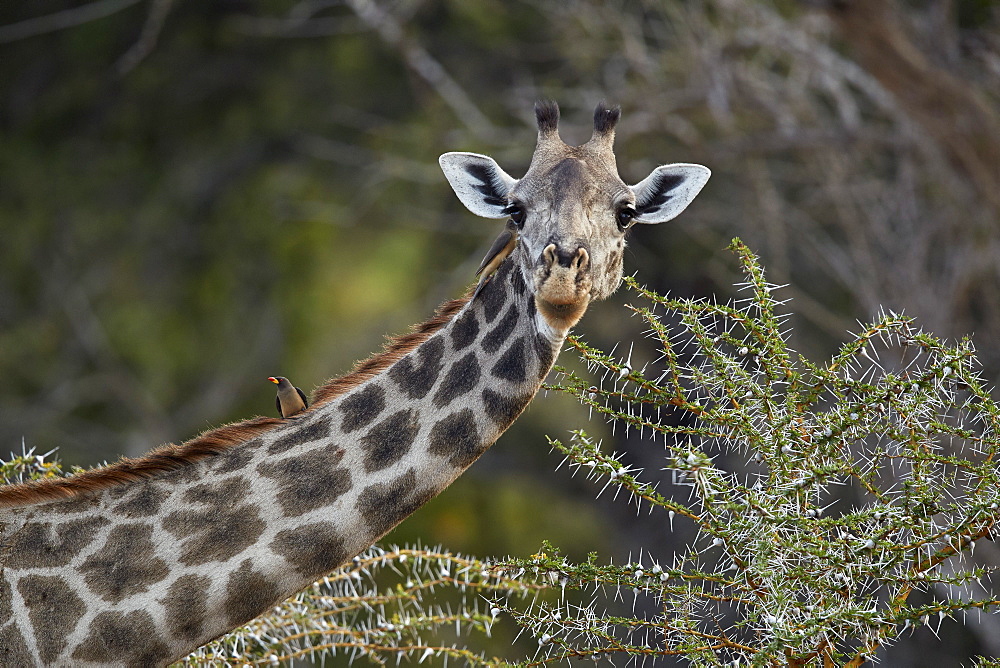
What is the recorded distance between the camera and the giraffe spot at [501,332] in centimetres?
369

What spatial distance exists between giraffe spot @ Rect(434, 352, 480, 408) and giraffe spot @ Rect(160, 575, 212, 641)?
3.08ft

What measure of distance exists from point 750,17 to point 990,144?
2.83 metres

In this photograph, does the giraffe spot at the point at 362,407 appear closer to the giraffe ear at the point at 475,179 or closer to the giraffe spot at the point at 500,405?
the giraffe spot at the point at 500,405

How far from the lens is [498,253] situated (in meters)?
3.86

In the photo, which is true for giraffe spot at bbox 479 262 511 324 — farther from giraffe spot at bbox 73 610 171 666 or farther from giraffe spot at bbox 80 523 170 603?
giraffe spot at bbox 73 610 171 666

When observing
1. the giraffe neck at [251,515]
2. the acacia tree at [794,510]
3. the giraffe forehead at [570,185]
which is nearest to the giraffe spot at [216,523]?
the giraffe neck at [251,515]

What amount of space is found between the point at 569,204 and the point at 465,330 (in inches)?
22.5

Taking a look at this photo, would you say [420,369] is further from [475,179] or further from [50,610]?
[50,610]

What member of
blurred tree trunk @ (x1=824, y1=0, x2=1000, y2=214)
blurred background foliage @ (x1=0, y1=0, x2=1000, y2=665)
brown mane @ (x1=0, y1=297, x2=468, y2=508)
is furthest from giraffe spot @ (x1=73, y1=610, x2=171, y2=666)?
blurred background foliage @ (x1=0, y1=0, x2=1000, y2=665)

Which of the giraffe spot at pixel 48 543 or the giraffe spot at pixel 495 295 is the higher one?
the giraffe spot at pixel 495 295

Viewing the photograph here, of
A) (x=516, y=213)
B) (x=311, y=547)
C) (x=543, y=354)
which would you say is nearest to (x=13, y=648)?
(x=311, y=547)

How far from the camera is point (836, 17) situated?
7.44 m

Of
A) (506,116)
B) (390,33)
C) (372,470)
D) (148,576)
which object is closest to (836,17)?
(390,33)

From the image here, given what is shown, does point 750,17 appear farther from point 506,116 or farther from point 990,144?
point 506,116
